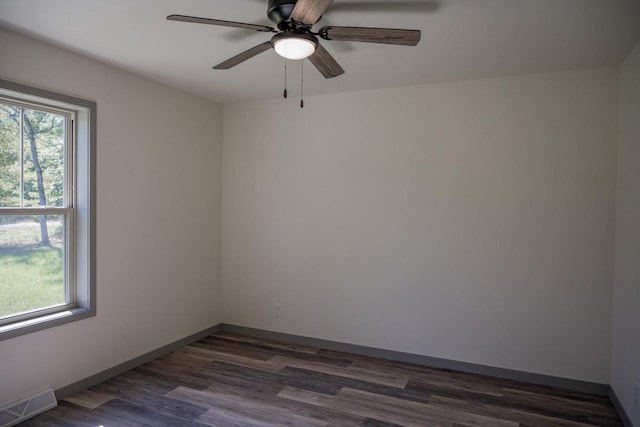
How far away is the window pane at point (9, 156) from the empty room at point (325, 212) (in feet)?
0.05

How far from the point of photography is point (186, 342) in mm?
4227

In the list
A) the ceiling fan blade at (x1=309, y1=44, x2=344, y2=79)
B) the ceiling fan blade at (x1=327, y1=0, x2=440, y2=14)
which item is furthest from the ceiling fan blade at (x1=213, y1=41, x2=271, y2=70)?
the ceiling fan blade at (x1=327, y1=0, x2=440, y2=14)

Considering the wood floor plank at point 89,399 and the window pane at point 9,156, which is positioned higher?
the window pane at point 9,156

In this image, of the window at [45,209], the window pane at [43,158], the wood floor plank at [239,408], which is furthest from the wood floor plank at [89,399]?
the window pane at [43,158]

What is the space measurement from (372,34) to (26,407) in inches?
124

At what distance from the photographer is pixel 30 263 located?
296 cm

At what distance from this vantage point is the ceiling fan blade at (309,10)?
1.78 meters

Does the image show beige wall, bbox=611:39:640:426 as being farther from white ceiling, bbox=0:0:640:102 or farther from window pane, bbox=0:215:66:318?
window pane, bbox=0:215:66:318

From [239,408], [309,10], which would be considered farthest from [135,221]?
[309,10]

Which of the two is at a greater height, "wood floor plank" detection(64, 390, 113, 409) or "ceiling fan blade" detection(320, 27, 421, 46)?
"ceiling fan blade" detection(320, 27, 421, 46)

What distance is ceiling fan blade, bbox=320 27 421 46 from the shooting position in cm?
206

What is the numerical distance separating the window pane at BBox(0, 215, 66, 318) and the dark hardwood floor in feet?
2.50

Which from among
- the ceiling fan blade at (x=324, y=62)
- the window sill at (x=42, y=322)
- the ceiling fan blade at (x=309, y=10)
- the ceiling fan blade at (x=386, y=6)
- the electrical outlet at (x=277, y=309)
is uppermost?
the ceiling fan blade at (x=386, y=6)

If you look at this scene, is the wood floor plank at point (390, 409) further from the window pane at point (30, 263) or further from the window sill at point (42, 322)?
the window pane at point (30, 263)
